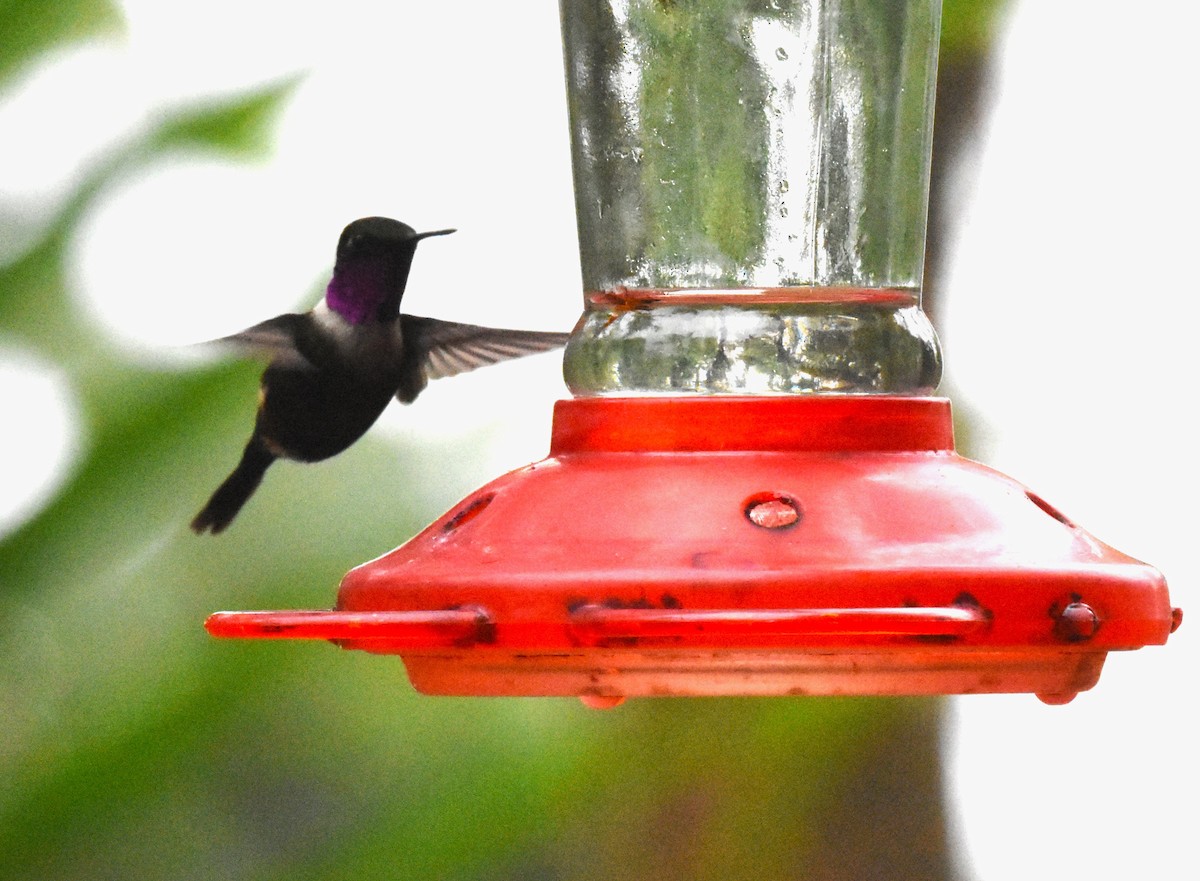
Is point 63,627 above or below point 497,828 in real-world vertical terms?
above

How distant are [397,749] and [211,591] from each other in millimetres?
569

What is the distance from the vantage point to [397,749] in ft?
12.0

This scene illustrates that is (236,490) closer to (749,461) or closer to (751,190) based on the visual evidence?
(751,190)

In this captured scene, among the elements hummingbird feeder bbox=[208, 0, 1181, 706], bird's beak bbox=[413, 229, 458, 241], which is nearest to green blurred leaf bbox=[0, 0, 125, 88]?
bird's beak bbox=[413, 229, 458, 241]

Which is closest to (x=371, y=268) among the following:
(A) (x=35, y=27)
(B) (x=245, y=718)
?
(A) (x=35, y=27)

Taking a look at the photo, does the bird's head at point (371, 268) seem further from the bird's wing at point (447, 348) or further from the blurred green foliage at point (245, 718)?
the blurred green foliage at point (245, 718)

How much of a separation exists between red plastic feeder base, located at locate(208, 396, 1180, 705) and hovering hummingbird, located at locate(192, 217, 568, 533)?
4.80ft

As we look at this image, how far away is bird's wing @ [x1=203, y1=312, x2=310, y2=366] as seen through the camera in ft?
8.87

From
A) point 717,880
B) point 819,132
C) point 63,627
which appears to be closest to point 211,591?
point 63,627

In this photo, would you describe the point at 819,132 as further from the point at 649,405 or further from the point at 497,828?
the point at 497,828

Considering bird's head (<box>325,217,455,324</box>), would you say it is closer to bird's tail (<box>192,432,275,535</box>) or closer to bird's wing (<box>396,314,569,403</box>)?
bird's wing (<box>396,314,569,403</box>)

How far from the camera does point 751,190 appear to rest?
1701 mm

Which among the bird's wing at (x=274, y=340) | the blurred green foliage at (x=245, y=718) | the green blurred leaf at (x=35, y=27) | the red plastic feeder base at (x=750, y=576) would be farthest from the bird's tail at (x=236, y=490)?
the red plastic feeder base at (x=750, y=576)

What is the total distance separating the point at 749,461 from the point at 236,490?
6.96 ft
